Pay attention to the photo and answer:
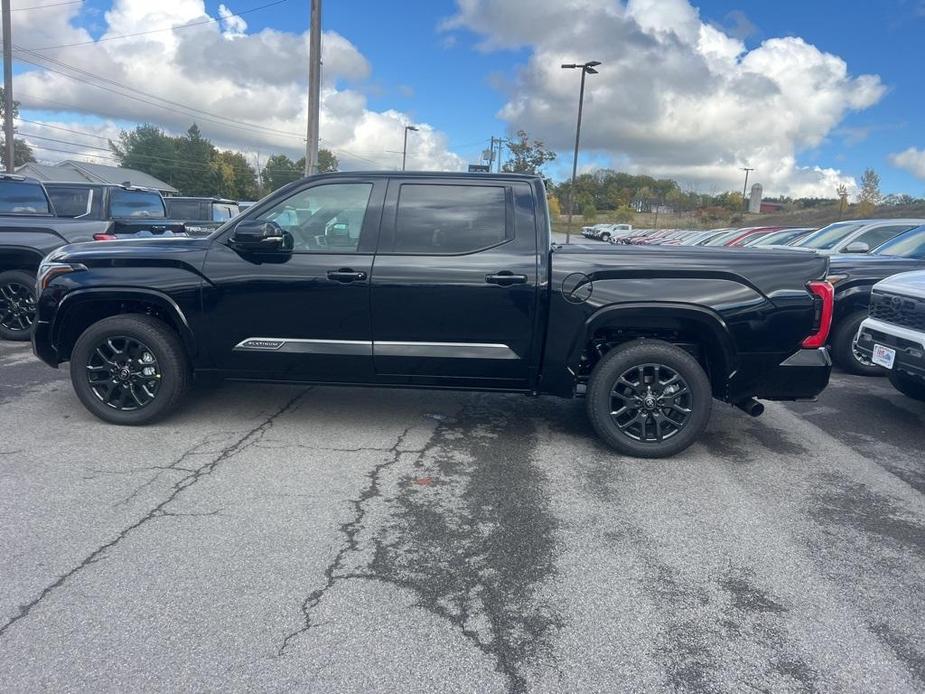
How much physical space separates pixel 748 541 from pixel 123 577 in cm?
313

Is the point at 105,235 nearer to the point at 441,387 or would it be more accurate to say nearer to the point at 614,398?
the point at 441,387

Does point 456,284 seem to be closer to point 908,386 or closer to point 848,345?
point 908,386

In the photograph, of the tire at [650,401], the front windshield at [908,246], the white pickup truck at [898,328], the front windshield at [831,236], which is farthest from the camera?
the front windshield at [831,236]

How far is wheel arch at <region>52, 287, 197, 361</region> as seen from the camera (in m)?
4.94

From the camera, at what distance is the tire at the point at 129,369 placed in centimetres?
498

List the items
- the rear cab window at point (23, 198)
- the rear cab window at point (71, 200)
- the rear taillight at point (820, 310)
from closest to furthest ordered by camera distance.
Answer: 1. the rear taillight at point (820, 310)
2. the rear cab window at point (23, 198)
3. the rear cab window at point (71, 200)

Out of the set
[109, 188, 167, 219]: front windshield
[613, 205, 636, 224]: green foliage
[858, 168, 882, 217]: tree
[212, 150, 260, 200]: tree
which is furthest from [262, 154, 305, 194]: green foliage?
[109, 188, 167, 219]: front windshield

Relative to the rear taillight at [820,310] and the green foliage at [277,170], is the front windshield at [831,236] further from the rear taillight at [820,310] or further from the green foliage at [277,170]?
the green foliage at [277,170]

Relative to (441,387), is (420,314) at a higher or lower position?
higher

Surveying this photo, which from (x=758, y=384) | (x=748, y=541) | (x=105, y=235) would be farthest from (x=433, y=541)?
(x=105, y=235)

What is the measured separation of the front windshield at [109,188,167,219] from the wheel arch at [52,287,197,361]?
17.5ft

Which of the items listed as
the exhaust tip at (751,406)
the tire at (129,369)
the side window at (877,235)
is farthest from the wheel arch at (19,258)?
the side window at (877,235)

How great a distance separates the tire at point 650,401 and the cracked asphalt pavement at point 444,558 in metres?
0.19

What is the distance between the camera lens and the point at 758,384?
4.72 meters
